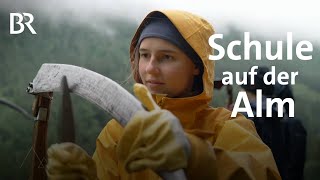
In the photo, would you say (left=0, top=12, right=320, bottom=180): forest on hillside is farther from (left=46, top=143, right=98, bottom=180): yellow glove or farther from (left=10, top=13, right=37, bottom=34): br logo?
(left=46, top=143, right=98, bottom=180): yellow glove

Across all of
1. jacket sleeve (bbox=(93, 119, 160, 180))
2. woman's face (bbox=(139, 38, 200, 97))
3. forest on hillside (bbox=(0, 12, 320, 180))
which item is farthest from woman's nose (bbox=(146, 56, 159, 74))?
forest on hillside (bbox=(0, 12, 320, 180))

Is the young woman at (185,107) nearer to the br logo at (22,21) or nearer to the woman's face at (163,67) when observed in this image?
the woman's face at (163,67)

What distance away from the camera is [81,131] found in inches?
42.0

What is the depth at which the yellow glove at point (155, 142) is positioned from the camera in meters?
0.63

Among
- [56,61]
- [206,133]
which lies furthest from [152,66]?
[56,61]

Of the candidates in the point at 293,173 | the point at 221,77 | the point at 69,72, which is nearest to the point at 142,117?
the point at 69,72

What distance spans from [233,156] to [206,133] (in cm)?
6

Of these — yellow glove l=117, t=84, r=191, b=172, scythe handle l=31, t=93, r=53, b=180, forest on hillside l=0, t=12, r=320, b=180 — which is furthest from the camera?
forest on hillside l=0, t=12, r=320, b=180

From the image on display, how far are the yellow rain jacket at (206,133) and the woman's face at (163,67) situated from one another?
2 cm

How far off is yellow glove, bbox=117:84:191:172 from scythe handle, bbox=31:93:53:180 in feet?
0.84

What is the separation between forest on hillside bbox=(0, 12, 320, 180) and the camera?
107 centimetres

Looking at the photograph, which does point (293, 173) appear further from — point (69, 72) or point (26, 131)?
point (69, 72)

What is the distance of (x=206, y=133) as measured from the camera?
82 cm

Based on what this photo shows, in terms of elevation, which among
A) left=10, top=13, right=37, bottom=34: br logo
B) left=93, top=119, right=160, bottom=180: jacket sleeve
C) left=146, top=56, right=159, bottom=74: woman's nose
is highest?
left=10, top=13, right=37, bottom=34: br logo
